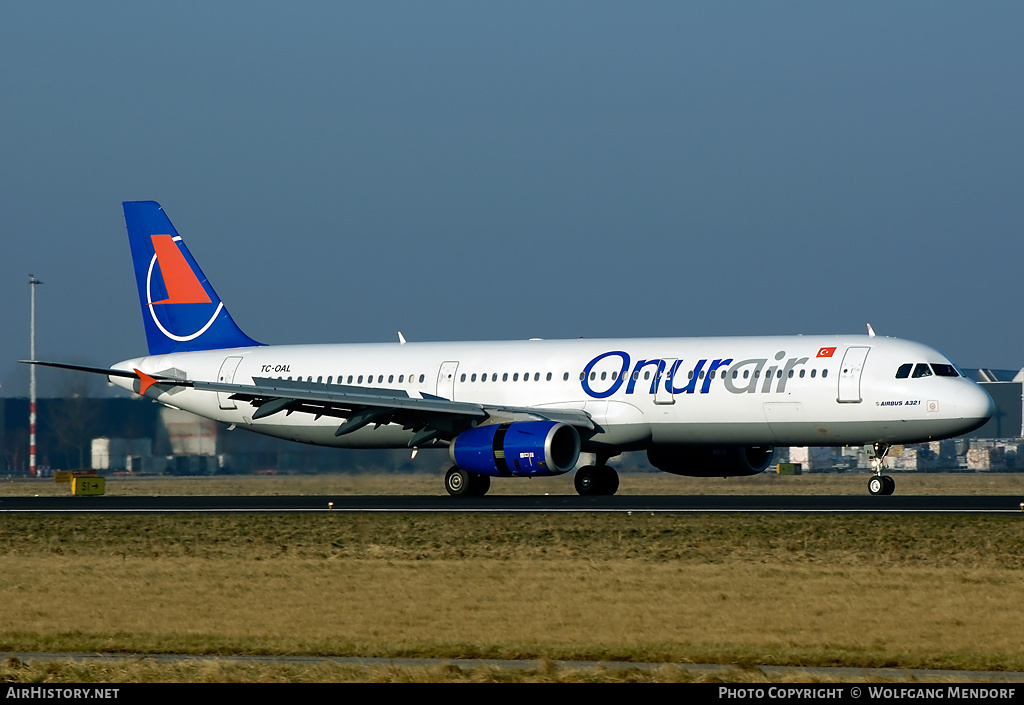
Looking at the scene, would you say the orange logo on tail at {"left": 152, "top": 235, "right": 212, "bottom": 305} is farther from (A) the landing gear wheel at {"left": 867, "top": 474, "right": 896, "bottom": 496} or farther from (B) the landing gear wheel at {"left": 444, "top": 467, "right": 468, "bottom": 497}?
(A) the landing gear wheel at {"left": 867, "top": 474, "right": 896, "bottom": 496}

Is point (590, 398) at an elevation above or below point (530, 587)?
above

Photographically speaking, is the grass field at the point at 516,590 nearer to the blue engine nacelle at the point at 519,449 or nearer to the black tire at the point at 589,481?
the blue engine nacelle at the point at 519,449

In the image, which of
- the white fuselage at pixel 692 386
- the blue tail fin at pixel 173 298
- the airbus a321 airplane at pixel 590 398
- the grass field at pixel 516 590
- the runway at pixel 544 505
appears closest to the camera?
the grass field at pixel 516 590

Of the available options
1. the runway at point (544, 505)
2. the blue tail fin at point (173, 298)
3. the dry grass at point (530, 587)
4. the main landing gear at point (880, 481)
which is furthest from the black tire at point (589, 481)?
the blue tail fin at point (173, 298)

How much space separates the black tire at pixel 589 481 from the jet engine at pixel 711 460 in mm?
1544

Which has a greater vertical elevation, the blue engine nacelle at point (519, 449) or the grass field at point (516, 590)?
the blue engine nacelle at point (519, 449)

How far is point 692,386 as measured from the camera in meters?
36.2

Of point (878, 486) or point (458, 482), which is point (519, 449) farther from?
point (878, 486)

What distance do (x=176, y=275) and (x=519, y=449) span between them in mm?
15204

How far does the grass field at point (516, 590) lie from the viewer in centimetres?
1486

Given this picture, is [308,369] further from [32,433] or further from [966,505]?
[32,433]

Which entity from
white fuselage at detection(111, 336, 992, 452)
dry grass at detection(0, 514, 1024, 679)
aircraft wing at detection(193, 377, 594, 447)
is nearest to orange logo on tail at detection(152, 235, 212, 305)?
white fuselage at detection(111, 336, 992, 452)

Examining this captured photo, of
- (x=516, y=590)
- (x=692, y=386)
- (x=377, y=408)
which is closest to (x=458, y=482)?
(x=377, y=408)
